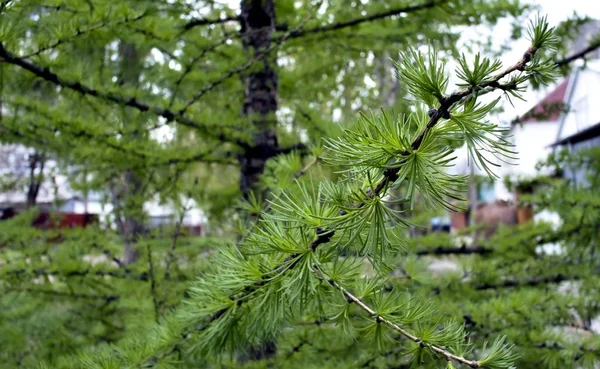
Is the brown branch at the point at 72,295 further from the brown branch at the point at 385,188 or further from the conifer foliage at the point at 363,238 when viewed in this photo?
the brown branch at the point at 385,188

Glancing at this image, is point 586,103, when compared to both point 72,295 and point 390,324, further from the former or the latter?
point 390,324

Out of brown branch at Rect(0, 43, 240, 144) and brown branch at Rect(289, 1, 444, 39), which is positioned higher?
brown branch at Rect(289, 1, 444, 39)

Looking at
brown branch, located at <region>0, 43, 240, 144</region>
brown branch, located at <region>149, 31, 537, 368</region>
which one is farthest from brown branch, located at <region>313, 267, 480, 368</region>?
brown branch, located at <region>0, 43, 240, 144</region>

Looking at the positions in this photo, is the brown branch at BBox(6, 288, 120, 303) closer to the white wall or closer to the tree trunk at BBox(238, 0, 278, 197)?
the tree trunk at BBox(238, 0, 278, 197)

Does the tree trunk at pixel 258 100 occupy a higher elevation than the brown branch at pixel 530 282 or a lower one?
higher

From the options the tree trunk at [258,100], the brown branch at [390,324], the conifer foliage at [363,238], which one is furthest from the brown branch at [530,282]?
the brown branch at [390,324]

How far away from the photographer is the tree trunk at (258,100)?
7.77ft

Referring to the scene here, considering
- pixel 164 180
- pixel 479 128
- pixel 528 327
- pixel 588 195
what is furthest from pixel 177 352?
pixel 588 195

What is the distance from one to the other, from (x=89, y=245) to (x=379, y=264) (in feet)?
7.00

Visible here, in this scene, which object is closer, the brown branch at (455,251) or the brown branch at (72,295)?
the brown branch at (72,295)

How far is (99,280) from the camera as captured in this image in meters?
2.34

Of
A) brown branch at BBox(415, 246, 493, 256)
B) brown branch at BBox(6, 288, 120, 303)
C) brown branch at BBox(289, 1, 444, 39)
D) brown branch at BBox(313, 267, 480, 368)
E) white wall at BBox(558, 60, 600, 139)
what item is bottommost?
brown branch at BBox(6, 288, 120, 303)

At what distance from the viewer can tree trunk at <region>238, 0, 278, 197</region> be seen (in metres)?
2.37

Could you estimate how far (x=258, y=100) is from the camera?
2.58 m
